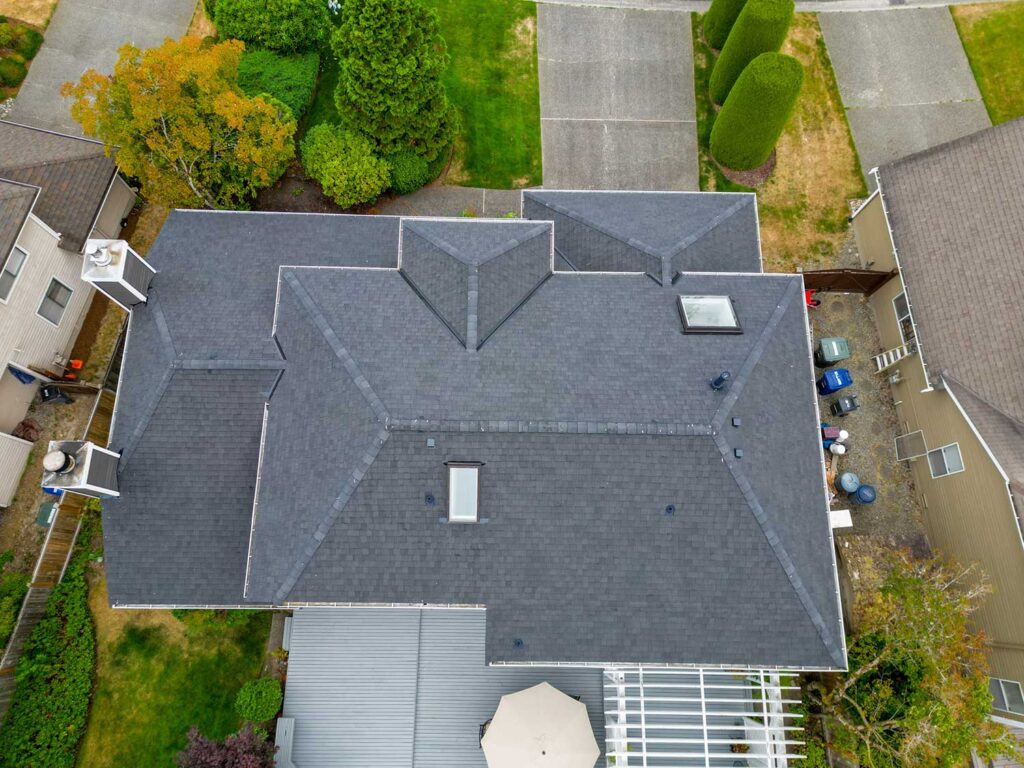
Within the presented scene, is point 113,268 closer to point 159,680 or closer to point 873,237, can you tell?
point 159,680

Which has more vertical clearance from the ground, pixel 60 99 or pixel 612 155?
pixel 60 99

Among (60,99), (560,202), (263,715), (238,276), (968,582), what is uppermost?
(60,99)

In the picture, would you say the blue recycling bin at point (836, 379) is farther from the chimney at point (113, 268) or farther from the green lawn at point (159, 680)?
the chimney at point (113, 268)

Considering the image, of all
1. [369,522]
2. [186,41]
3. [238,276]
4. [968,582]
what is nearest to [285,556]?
[369,522]

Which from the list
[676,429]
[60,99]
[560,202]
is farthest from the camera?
[60,99]

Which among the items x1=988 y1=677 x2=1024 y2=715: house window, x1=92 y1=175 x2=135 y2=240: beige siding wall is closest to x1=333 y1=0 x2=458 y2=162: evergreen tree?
x1=92 y1=175 x2=135 y2=240: beige siding wall

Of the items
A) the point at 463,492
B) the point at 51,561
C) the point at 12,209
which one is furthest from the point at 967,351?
the point at 12,209

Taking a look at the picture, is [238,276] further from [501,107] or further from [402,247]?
[501,107]
